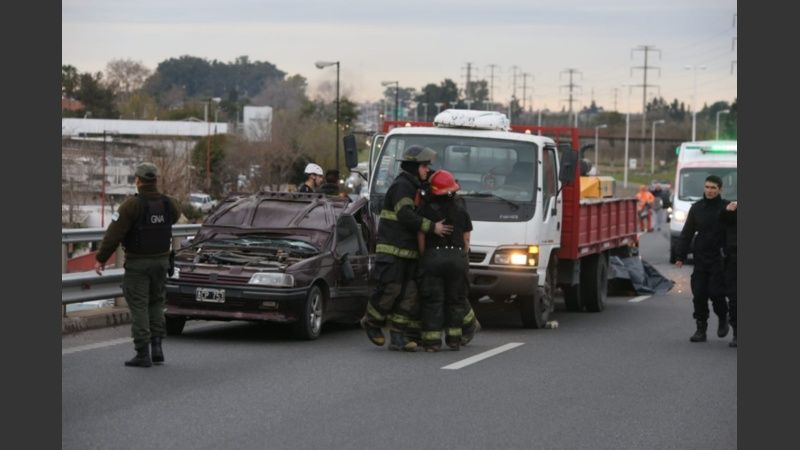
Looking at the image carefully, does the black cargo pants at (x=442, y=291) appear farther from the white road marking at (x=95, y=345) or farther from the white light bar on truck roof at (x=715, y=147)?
the white light bar on truck roof at (x=715, y=147)

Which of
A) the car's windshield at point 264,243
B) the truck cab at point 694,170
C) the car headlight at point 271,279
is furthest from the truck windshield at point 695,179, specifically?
the car headlight at point 271,279

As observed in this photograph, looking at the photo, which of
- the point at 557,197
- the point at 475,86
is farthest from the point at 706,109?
the point at 557,197

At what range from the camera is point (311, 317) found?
15.4 m

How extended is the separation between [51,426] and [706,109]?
630ft

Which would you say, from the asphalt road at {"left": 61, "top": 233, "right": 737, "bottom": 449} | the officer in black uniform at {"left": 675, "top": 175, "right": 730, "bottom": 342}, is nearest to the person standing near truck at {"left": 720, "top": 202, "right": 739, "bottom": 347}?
the officer in black uniform at {"left": 675, "top": 175, "right": 730, "bottom": 342}

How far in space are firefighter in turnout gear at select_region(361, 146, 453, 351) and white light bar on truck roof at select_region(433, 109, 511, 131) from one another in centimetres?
334

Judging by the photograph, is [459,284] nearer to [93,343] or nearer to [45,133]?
[93,343]

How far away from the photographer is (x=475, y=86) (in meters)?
149

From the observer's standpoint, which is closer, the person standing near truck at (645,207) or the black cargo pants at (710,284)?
the black cargo pants at (710,284)

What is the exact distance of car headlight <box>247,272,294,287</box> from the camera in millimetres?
14875

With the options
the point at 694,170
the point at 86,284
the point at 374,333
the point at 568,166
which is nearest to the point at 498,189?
the point at 568,166

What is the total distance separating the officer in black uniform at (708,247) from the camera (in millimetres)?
15883

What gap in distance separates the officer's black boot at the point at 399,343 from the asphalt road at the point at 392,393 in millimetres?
165

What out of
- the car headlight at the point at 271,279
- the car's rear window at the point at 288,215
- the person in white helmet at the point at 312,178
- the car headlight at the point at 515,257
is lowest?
the car headlight at the point at 271,279
